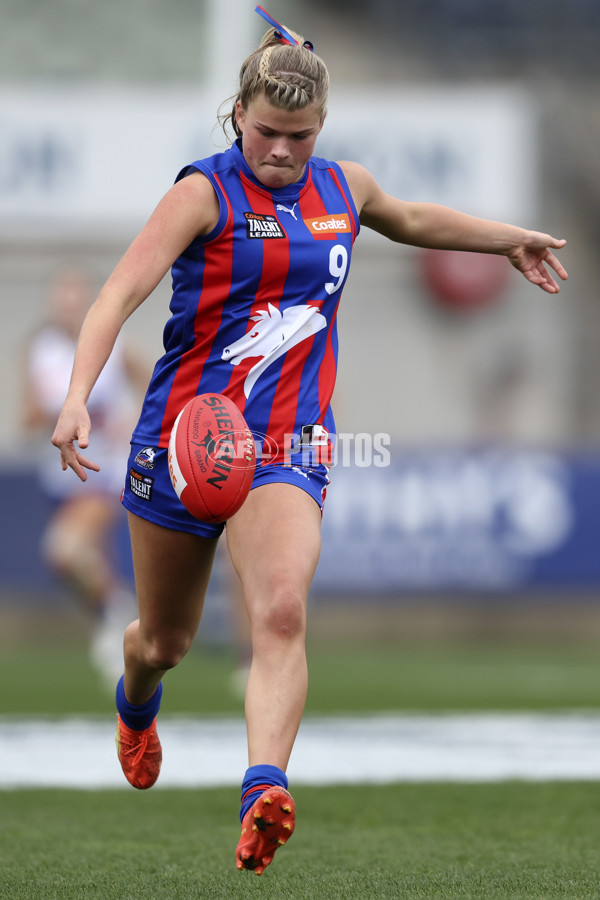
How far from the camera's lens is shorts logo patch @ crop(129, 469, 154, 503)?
12.3 ft

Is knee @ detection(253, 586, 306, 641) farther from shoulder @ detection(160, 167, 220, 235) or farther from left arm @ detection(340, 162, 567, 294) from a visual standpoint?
left arm @ detection(340, 162, 567, 294)

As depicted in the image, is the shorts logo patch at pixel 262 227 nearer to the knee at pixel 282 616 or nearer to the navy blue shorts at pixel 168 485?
the navy blue shorts at pixel 168 485

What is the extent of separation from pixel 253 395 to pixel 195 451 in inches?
12.5

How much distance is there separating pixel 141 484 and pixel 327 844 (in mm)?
1227

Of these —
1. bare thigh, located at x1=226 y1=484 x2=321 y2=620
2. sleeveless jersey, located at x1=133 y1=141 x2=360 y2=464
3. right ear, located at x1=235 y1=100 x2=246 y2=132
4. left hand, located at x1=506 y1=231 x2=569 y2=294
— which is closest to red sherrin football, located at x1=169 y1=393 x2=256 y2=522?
bare thigh, located at x1=226 y1=484 x2=321 y2=620

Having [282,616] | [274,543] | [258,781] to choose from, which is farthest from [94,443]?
[258,781]

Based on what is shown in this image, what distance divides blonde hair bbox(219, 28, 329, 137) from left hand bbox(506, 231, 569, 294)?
83cm

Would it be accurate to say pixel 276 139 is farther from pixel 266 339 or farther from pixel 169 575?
pixel 169 575

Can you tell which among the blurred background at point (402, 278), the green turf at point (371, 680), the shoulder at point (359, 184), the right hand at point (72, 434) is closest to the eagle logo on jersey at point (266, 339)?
the shoulder at point (359, 184)

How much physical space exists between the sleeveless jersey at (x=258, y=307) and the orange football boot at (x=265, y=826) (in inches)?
36.1

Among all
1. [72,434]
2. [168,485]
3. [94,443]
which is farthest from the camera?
[94,443]

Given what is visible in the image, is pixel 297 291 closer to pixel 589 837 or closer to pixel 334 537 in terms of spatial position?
pixel 589 837

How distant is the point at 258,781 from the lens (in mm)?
3150

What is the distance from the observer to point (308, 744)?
612cm
